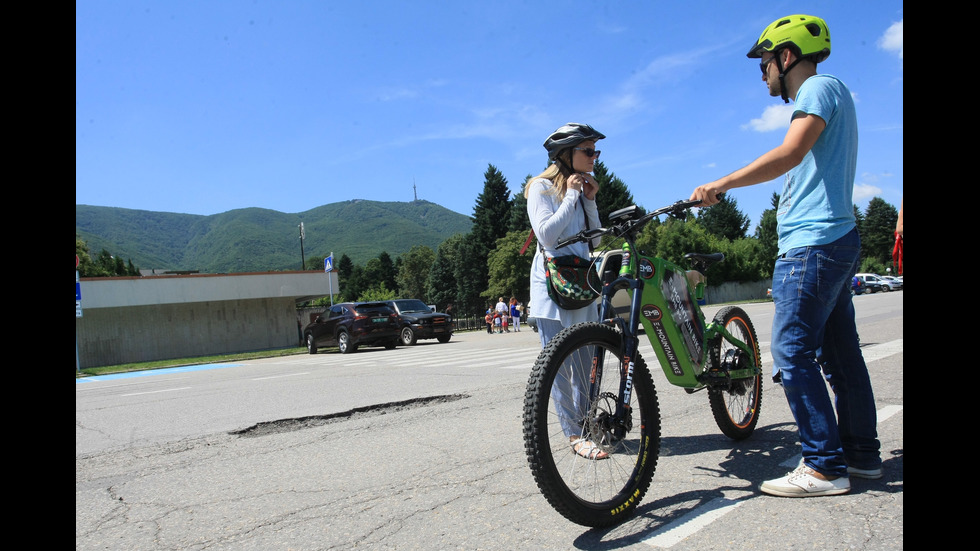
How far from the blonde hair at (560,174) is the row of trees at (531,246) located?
1270 inches

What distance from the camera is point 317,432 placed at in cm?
514

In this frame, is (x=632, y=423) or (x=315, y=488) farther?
(x=315, y=488)

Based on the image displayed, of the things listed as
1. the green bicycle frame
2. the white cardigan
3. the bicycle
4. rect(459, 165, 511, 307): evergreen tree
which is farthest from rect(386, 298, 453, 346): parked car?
rect(459, 165, 511, 307): evergreen tree

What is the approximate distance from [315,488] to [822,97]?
312 centimetres

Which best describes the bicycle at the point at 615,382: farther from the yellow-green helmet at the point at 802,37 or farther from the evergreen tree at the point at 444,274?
the evergreen tree at the point at 444,274

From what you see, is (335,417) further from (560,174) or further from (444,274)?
(444,274)

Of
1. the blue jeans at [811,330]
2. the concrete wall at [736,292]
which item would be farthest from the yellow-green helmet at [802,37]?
the concrete wall at [736,292]

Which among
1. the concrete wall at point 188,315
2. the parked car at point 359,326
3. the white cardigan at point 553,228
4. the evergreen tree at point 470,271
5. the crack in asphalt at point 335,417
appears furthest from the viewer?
the evergreen tree at point 470,271

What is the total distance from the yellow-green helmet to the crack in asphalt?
4.35 metres

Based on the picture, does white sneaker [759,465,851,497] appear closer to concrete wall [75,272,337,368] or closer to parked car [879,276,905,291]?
concrete wall [75,272,337,368]

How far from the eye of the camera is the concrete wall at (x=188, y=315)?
2795cm

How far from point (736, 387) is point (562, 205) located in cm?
150
